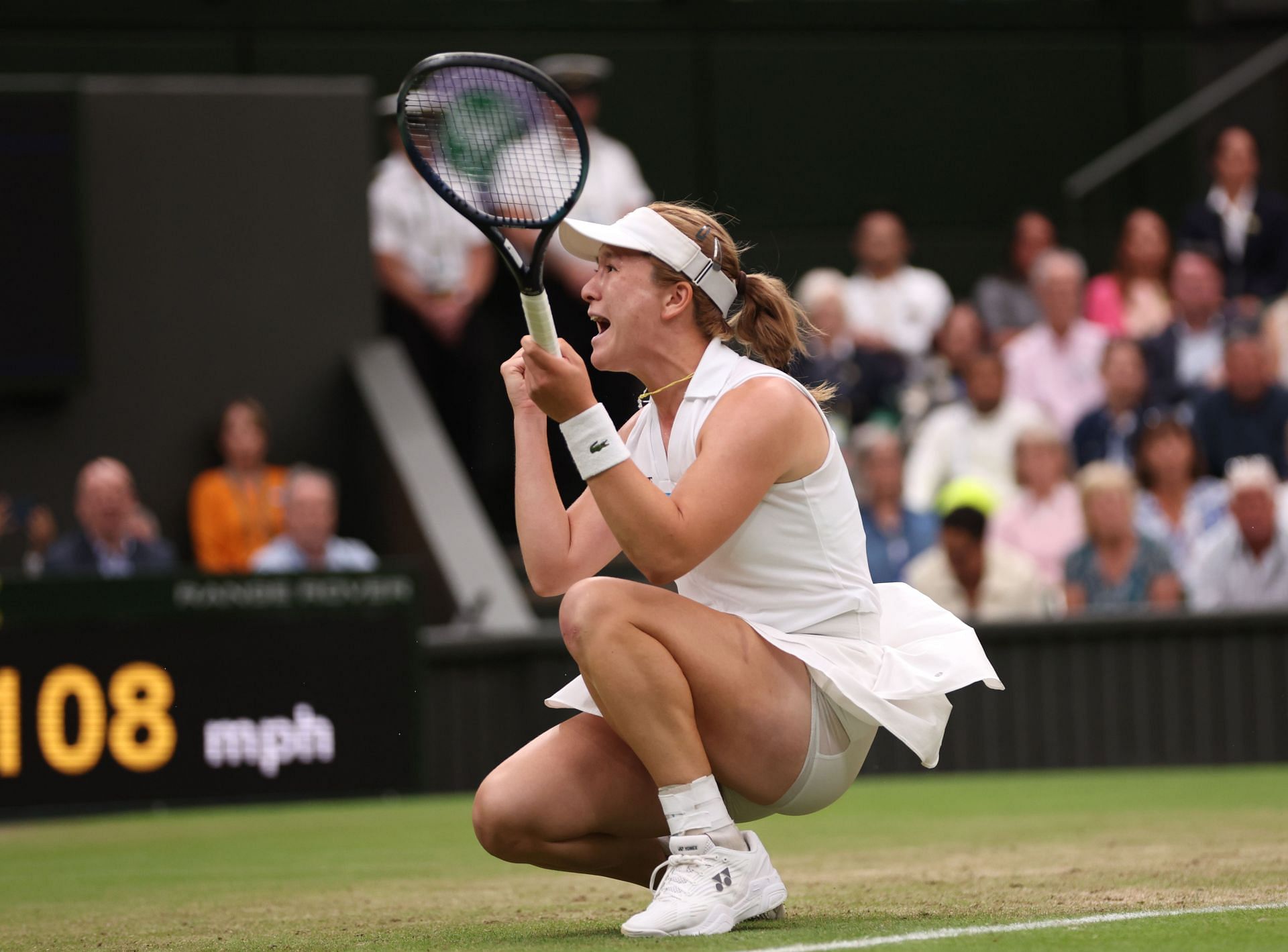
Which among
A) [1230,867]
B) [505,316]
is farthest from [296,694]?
[1230,867]

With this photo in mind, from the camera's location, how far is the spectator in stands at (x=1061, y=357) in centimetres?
1095

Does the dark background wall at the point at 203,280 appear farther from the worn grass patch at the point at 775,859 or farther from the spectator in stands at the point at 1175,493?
the spectator in stands at the point at 1175,493

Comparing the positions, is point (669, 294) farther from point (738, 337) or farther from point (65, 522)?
point (65, 522)

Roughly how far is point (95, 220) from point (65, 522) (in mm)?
1595

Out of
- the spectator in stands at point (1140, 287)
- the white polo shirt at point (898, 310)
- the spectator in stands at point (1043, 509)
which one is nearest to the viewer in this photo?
the spectator in stands at point (1043, 509)

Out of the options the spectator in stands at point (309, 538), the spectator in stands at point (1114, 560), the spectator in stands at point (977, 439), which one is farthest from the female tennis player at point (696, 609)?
the spectator in stands at point (977, 439)

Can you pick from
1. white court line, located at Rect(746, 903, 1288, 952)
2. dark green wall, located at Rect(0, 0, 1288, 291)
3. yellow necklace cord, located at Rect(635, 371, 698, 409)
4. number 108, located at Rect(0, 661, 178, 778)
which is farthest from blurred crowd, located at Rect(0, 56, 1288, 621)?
white court line, located at Rect(746, 903, 1288, 952)

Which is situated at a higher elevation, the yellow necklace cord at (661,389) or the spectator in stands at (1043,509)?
the yellow necklace cord at (661,389)

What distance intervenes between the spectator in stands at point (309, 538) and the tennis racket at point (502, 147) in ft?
14.5

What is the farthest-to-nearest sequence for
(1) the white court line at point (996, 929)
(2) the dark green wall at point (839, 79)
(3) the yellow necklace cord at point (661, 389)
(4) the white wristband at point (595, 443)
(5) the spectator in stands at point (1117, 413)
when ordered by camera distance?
(2) the dark green wall at point (839, 79) → (5) the spectator in stands at point (1117, 413) → (3) the yellow necklace cord at point (661, 389) → (4) the white wristband at point (595, 443) → (1) the white court line at point (996, 929)

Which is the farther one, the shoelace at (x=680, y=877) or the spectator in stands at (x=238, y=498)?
the spectator in stands at (x=238, y=498)

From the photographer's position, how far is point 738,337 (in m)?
4.16

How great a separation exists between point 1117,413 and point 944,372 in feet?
3.83

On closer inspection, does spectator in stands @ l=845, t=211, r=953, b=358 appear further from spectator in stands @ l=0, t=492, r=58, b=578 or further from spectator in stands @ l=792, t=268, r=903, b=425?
spectator in stands @ l=0, t=492, r=58, b=578
